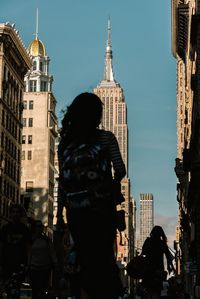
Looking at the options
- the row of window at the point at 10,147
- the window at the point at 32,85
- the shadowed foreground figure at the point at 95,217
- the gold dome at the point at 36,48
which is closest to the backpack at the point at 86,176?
the shadowed foreground figure at the point at 95,217

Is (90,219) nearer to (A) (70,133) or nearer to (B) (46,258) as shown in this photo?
(A) (70,133)

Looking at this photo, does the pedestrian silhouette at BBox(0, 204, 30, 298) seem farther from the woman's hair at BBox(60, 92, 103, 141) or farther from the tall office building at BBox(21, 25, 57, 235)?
the tall office building at BBox(21, 25, 57, 235)

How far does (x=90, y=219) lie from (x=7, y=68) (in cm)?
8048

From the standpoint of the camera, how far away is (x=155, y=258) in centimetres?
1545

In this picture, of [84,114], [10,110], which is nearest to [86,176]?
[84,114]

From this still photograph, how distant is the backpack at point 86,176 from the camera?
6625mm

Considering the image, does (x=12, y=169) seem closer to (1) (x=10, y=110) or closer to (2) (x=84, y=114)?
(1) (x=10, y=110)

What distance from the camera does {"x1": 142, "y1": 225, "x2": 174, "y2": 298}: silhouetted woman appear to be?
15273 millimetres

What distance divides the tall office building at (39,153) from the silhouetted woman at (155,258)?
93.1 m

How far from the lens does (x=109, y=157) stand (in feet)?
22.3

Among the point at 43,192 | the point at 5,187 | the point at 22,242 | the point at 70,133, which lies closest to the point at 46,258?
the point at 22,242

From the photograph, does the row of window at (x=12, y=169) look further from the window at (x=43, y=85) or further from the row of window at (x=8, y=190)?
the window at (x=43, y=85)

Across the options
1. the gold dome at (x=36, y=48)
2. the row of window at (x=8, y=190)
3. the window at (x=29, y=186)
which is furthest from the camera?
the gold dome at (x=36, y=48)

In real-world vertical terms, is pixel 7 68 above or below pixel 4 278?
above
